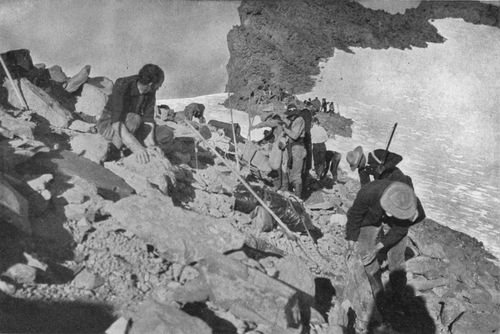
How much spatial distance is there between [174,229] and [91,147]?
54.6 inches

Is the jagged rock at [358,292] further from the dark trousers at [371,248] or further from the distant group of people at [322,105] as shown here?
the distant group of people at [322,105]

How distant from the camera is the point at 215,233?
299 cm

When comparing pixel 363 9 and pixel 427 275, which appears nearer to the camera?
pixel 427 275

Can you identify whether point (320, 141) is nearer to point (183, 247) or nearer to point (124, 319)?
point (183, 247)

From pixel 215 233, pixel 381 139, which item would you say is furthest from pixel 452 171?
pixel 215 233

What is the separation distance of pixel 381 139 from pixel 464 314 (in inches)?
305

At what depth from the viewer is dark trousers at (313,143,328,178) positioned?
703 cm

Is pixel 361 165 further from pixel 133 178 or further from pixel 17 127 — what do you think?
pixel 17 127

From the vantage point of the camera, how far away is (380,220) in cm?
379

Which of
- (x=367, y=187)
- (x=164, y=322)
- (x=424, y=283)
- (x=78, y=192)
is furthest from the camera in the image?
(x=424, y=283)

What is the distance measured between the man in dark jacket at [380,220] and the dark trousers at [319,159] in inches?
117

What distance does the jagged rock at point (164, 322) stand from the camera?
2.07 meters

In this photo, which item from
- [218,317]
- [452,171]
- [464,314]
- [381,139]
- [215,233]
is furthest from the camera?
[381,139]

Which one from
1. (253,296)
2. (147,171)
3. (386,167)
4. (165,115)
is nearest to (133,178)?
(147,171)
